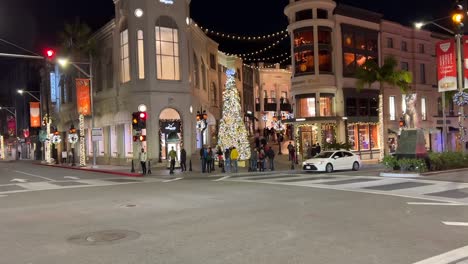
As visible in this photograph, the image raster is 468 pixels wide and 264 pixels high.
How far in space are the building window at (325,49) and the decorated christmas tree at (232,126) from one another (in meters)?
12.5

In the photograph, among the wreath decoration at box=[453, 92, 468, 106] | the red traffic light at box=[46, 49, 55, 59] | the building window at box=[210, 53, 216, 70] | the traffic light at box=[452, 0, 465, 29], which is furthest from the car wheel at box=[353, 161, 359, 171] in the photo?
the building window at box=[210, 53, 216, 70]

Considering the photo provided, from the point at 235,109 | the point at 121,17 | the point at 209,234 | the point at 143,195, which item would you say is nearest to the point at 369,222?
the point at 209,234

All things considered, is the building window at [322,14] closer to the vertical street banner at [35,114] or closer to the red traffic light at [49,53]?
the red traffic light at [49,53]

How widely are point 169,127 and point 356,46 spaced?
20.1 metres

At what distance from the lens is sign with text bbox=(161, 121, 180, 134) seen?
3703 centimetres

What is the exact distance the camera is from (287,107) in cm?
7075

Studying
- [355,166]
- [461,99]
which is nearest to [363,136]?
[355,166]

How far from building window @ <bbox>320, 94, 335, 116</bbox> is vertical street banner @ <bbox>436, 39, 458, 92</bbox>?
1836cm

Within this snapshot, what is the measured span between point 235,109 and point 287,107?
3918cm

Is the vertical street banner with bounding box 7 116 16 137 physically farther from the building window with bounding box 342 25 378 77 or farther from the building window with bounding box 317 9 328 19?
the building window with bounding box 342 25 378 77

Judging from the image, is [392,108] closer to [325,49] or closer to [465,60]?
[325,49]

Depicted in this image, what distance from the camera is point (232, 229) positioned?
10.1 m

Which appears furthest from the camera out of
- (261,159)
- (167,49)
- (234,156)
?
(167,49)

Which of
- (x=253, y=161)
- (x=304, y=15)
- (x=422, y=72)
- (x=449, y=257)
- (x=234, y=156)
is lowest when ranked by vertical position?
(x=449, y=257)
